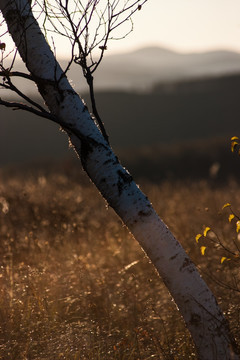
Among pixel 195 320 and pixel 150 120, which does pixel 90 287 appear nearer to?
pixel 195 320

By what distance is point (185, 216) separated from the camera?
8.77 meters

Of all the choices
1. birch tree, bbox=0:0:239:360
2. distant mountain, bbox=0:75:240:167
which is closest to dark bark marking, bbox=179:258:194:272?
birch tree, bbox=0:0:239:360

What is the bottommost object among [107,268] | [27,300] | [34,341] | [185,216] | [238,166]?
[34,341]

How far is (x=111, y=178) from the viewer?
3805mm

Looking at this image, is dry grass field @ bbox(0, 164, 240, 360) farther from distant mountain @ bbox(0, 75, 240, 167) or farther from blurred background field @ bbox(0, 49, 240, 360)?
distant mountain @ bbox(0, 75, 240, 167)

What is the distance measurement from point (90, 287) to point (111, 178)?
2.20 m

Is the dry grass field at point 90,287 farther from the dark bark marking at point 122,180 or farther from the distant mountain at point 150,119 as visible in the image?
the distant mountain at point 150,119

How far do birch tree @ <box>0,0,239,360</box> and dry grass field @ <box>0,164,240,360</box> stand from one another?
0.44m

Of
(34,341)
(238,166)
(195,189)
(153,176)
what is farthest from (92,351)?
(238,166)

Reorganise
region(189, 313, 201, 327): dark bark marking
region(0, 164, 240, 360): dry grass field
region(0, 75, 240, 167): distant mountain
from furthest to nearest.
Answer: region(0, 75, 240, 167): distant mountain
region(0, 164, 240, 360): dry grass field
region(189, 313, 201, 327): dark bark marking

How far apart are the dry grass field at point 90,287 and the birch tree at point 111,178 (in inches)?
17.4

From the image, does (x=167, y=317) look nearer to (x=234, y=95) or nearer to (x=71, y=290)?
(x=71, y=290)

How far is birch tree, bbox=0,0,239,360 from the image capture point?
3.70 m

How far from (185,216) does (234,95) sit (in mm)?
39040
